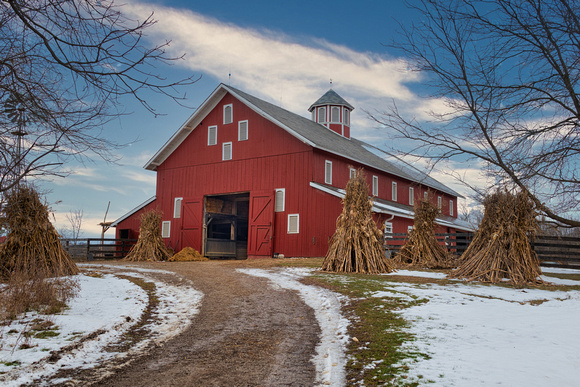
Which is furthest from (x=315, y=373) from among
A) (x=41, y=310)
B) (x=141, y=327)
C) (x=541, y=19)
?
(x=541, y=19)

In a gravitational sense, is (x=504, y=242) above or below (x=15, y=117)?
below

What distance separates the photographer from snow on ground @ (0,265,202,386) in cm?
491

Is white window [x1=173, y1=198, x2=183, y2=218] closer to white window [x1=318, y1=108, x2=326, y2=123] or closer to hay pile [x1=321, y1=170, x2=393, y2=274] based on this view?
white window [x1=318, y1=108, x2=326, y2=123]

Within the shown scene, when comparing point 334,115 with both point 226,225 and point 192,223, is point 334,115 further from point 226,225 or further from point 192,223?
point 192,223

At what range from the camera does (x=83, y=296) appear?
27.6 ft

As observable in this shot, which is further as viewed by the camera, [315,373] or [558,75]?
[558,75]

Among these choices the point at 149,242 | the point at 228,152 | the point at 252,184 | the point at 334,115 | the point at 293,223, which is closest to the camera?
the point at 293,223

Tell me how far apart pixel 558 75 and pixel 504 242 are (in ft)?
13.4

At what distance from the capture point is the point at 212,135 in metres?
25.4

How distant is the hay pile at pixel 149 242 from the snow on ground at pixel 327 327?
11.0 meters

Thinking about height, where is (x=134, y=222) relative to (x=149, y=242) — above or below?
above

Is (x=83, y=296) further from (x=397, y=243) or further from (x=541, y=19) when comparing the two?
(x=397, y=243)

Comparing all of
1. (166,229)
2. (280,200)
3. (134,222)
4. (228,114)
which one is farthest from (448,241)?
(134,222)

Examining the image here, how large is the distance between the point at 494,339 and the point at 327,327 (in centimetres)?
230
